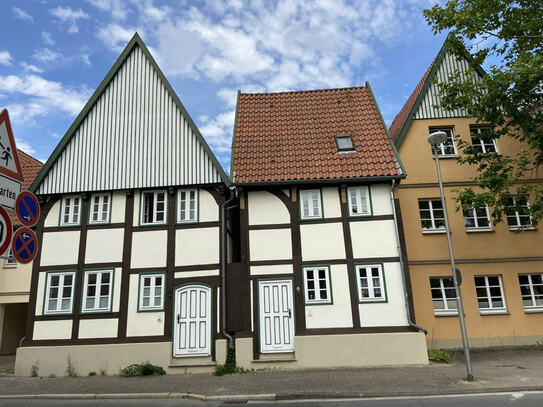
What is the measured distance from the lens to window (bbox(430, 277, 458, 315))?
47.2 ft

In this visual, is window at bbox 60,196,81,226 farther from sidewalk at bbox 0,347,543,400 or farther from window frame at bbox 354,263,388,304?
window frame at bbox 354,263,388,304

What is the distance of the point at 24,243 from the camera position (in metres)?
5.02

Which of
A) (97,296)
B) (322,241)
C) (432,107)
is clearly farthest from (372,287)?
(97,296)

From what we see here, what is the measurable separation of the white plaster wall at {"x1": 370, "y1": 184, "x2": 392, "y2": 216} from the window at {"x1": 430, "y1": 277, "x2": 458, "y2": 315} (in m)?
3.50

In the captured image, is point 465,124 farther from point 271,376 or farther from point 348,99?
point 271,376

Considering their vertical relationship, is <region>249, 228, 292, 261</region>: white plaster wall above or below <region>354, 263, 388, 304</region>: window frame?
above

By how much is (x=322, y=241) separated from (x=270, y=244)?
1.84 metres

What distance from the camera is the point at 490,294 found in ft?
48.3

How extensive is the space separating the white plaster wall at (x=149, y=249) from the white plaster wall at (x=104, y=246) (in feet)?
1.78

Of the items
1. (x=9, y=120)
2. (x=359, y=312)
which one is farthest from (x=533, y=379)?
(x=9, y=120)

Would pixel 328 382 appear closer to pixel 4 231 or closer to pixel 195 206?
pixel 195 206

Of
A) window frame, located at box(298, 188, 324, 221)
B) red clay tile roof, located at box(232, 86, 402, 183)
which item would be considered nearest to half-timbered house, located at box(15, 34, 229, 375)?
red clay tile roof, located at box(232, 86, 402, 183)

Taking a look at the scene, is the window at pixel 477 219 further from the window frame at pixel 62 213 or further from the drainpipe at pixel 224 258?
the window frame at pixel 62 213

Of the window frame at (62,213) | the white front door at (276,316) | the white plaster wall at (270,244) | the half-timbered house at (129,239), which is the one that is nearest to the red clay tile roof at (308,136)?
the half-timbered house at (129,239)
